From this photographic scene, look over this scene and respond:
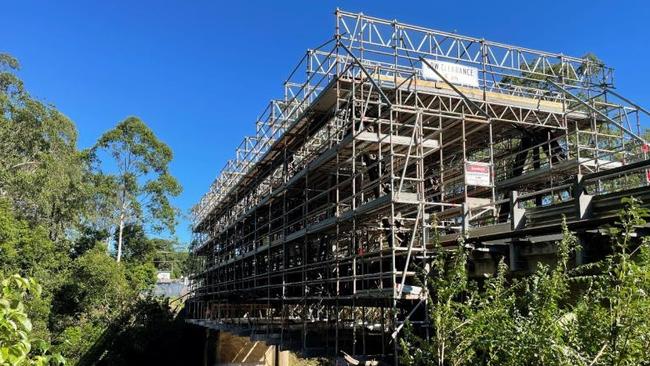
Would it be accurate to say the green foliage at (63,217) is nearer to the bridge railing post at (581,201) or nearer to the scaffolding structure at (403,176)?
the scaffolding structure at (403,176)

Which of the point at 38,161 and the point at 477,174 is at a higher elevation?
the point at 38,161

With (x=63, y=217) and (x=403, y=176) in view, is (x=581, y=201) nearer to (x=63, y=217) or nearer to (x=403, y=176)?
(x=403, y=176)

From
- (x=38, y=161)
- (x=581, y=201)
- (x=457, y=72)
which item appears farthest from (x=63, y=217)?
(x=581, y=201)

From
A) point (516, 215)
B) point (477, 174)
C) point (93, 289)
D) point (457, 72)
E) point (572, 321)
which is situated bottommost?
point (572, 321)

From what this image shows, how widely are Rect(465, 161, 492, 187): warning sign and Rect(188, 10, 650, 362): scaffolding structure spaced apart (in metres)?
0.03

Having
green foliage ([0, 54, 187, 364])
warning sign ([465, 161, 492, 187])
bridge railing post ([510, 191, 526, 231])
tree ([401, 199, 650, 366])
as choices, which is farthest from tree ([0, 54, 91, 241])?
tree ([401, 199, 650, 366])

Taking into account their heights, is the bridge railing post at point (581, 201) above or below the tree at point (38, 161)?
below

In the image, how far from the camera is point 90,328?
3256cm

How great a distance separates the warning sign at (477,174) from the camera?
12758 mm

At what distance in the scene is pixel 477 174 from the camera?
42.3 ft

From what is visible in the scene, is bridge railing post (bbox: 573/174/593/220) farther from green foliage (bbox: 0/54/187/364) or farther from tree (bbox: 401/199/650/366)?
green foliage (bbox: 0/54/187/364)

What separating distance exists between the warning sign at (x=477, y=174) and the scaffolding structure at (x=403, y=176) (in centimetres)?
3

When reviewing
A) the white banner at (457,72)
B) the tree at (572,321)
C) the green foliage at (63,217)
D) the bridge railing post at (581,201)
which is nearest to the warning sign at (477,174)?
the white banner at (457,72)

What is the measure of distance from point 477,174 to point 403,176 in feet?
8.77
